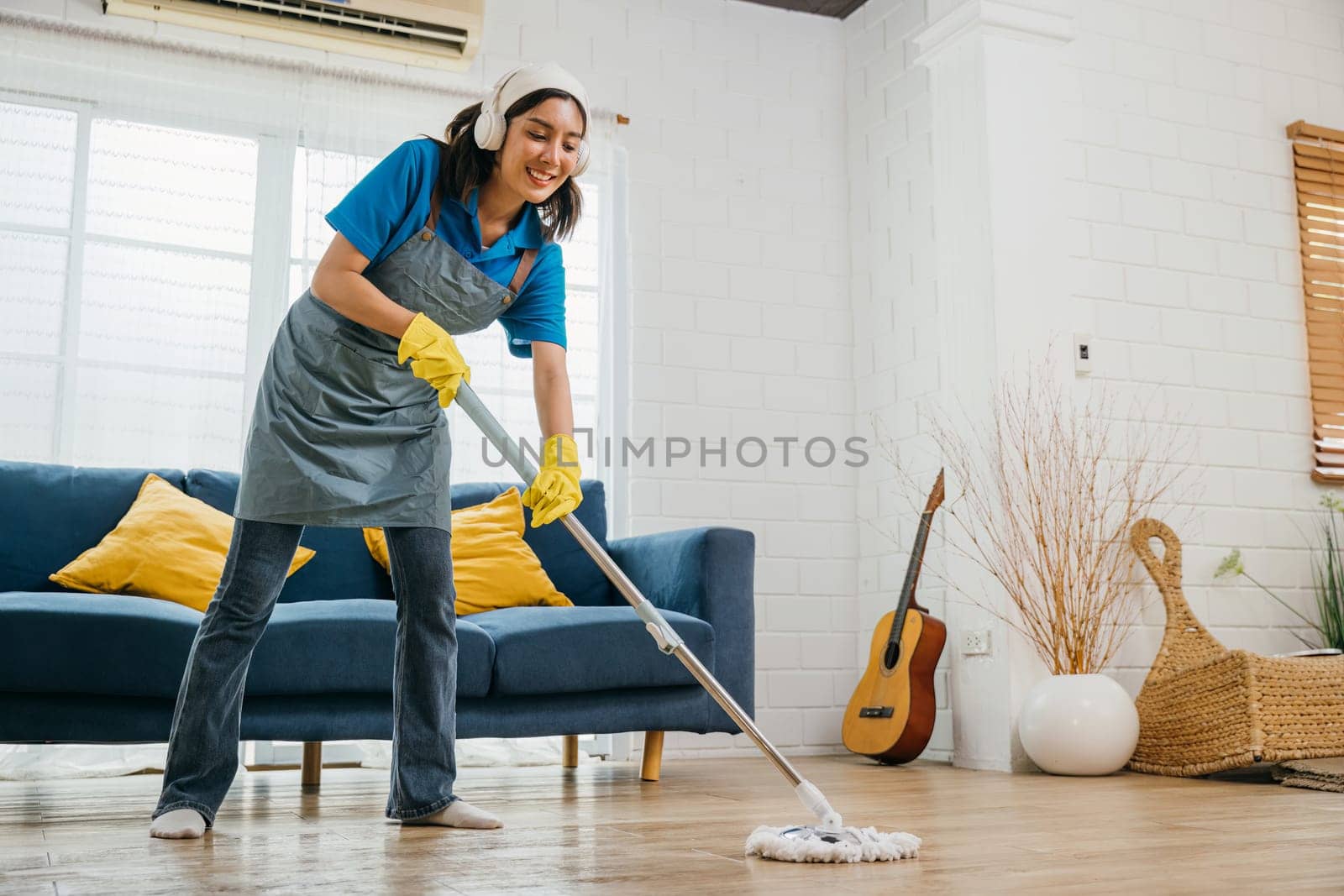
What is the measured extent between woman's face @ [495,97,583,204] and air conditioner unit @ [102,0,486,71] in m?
1.95

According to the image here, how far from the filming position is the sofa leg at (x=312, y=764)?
286 cm

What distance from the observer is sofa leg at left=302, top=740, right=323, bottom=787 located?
113 inches

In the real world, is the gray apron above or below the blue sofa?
above

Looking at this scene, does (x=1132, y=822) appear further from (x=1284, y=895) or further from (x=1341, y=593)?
(x=1341, y=593)

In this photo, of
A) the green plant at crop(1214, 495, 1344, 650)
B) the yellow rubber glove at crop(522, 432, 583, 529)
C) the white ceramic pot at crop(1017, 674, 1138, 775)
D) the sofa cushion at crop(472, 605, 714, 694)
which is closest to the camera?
the yellow rubber glove at crop(522, 432, 583, 529)

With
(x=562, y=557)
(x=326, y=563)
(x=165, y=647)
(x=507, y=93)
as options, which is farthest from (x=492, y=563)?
(x=507, y=93)

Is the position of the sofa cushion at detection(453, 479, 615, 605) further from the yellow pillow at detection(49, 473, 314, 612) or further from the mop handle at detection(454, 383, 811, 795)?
the mop handle at detection(454, 383, 811, 795)

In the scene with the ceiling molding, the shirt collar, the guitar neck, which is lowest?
the guitar neck

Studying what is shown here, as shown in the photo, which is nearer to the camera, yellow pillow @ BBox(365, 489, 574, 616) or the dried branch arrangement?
yellow pillow @ BBox(365, 489, 574, 616)

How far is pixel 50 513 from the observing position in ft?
9.59

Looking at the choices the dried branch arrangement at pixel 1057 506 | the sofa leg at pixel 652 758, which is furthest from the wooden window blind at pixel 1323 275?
the sofa leg at pixel 652 758

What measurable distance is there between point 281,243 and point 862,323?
6.32ft

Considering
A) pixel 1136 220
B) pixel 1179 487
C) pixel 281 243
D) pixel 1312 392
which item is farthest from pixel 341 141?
pixel 1312 392

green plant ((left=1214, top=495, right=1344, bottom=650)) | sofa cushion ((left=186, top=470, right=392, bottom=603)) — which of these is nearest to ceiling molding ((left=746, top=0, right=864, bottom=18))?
green plant ((left=1214, top=495, right=1344, bottom=650))
